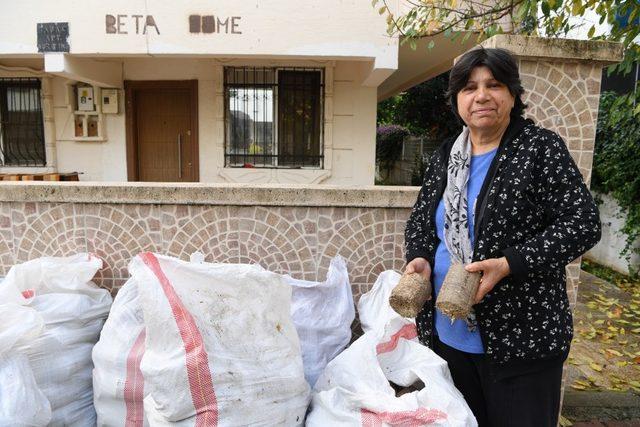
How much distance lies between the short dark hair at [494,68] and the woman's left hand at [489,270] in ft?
1.82

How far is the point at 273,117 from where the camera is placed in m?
6.70

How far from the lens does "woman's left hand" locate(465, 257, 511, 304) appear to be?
1.45 m

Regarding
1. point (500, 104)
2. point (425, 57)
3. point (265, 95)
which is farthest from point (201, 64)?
point (500, 104)

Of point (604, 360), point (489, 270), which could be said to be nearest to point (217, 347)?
point (489, 270)

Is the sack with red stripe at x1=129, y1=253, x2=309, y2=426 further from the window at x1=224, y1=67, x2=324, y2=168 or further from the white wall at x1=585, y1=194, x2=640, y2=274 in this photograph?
the white wall at x1=585, y1=194, x2=640, y2=274

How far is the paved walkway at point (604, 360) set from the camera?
2809mm

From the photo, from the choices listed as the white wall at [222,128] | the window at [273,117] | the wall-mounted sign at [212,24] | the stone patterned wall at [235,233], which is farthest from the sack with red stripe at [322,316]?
the window at [273,117]

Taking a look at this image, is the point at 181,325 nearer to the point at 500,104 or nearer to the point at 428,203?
the point at 428,203

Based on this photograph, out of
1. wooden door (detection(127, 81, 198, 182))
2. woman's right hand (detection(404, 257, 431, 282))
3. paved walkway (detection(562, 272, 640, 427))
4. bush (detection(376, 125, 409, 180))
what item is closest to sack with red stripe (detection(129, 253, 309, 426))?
woman's right hand (detection(404, 257, 431, 282))

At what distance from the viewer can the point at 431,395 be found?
1.74 m

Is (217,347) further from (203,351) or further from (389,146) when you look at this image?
(389,146)

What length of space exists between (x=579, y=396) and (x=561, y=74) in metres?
2.00

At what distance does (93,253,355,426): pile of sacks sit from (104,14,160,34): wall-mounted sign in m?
4.29

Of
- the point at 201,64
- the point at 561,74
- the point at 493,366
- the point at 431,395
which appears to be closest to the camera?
the point at 493,366
